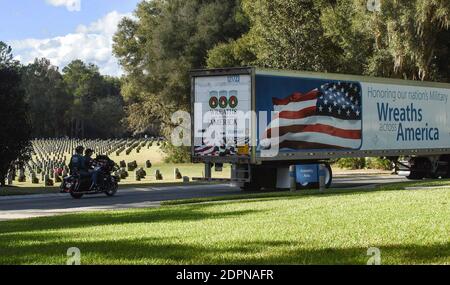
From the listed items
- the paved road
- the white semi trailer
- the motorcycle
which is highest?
the white semi trailer

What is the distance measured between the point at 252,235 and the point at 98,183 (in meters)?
14.6

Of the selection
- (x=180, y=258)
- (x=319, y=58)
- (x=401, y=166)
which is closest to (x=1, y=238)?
(x=180, y=258)

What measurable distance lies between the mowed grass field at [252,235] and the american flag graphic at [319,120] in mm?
7599

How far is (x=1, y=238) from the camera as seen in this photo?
38.5 ft

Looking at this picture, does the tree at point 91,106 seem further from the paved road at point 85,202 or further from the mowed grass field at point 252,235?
the mowed grass field at point 252,235

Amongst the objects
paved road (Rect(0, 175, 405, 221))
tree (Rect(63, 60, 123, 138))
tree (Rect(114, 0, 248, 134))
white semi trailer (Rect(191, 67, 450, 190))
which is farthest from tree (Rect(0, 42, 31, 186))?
tree (Rect(63, 60, 123, 138))

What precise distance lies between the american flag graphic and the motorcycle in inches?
217

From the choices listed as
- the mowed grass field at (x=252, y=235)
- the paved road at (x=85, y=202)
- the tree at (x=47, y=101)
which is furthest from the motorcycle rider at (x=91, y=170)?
the tree at (x=47, y=101)

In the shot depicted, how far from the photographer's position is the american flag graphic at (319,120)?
23047 mm

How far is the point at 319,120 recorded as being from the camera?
2416 cm

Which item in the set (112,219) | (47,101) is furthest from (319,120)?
(47,101)

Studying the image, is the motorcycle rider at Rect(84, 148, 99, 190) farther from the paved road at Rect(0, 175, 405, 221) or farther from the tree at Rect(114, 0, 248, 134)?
the tree at Rect(114, 0, 248, 134)

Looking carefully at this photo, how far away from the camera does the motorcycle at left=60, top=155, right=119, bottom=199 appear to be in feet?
77.5
